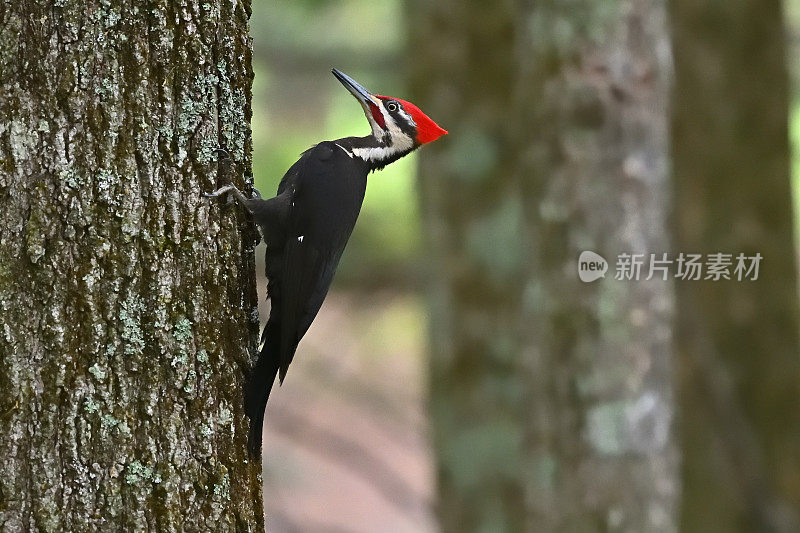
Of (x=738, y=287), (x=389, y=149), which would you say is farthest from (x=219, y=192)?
(x=738, y=287)

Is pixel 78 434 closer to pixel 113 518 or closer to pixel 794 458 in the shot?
pixel 113 518

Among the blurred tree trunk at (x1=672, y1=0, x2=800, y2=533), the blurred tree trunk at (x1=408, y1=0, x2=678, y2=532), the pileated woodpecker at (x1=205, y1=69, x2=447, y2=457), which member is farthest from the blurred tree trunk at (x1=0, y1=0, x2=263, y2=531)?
the blurred tree trunk at (x1=672, y1=0, x2=800, y2=533)

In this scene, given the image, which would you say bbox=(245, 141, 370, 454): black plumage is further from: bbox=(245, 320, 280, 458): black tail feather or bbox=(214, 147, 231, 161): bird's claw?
bbox=(214, 147, 231, 161): bird's claw

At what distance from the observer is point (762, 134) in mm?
5180

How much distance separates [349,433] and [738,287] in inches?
193

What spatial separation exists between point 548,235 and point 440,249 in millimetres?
1544

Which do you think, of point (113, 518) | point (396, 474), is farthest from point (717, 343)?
point (396, 474)

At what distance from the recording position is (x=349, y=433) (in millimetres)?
9320

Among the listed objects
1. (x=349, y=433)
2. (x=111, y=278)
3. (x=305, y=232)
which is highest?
(x=349, y=433)

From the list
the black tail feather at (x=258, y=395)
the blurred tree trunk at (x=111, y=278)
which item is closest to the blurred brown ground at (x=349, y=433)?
the black tail feather at (x=258, y=395)
